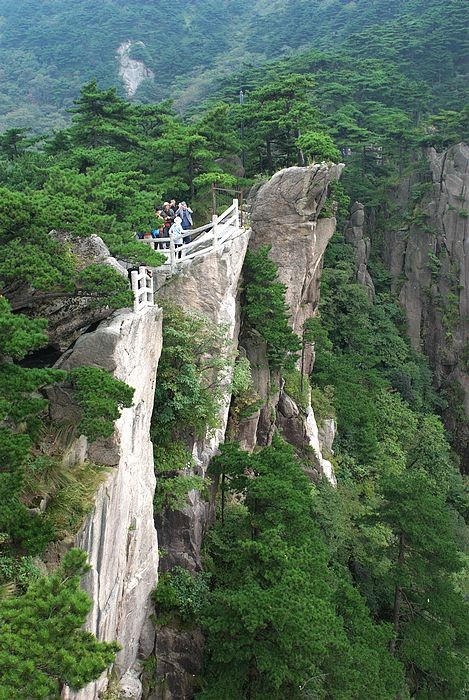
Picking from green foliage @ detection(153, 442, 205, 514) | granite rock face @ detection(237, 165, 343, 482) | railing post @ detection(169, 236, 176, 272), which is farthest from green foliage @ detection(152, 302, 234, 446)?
granite rock face @ detection(237, 165, 343, 482)

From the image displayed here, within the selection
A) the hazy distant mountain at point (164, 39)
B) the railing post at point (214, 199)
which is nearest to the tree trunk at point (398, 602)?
the railing post at point (214, 199)

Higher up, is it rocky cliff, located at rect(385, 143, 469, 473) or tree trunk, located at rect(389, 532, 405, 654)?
rocky cliff, located at rect(385, 143, 469, 473)

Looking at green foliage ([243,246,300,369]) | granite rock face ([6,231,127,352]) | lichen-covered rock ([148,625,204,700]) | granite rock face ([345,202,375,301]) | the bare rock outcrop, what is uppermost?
the bare rock outcrop

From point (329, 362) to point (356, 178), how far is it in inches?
585

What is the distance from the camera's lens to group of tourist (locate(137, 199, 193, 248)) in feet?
46.9

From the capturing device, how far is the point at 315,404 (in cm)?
2423

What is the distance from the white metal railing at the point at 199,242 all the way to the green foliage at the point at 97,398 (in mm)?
5472

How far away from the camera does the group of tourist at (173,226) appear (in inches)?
562

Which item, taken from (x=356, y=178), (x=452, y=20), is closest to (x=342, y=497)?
(x=356, y=178)

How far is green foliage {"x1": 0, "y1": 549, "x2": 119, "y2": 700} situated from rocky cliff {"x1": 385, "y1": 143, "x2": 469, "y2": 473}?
2988cm

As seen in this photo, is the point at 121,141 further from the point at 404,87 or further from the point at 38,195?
the point at 404,87

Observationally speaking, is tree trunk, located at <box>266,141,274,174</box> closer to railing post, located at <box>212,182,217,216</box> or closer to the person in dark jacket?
railing post, located at <box>212,182,217,216</box>

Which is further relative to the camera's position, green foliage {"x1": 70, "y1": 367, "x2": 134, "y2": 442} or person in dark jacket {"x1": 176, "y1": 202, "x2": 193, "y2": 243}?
person in dark jacket {"x1": 176, "y1": 202, "x2": 193, "y2": 243}

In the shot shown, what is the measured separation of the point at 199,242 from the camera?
14.4 meters
